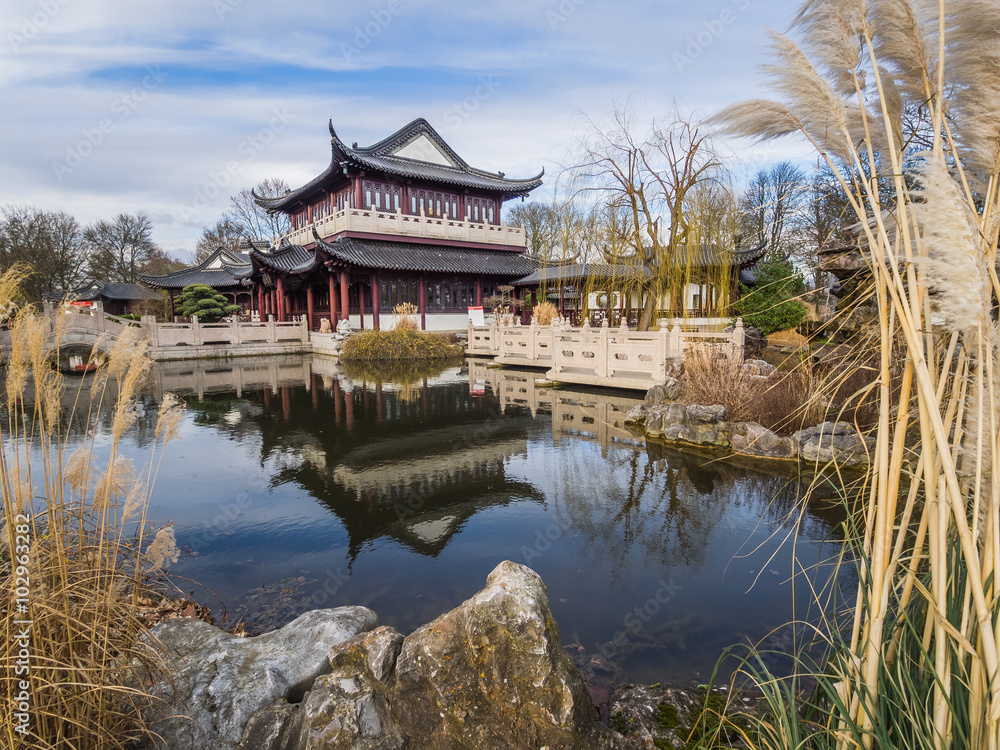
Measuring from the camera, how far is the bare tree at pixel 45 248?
23734 millimetres

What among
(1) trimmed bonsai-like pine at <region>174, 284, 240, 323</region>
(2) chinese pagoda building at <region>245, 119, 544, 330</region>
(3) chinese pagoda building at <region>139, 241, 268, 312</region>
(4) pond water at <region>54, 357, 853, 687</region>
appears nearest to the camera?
(4) pond water at <region>54, 357, 853, 687</region>

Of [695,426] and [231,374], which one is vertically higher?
[231,374]

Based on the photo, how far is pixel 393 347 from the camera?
57.3 ft

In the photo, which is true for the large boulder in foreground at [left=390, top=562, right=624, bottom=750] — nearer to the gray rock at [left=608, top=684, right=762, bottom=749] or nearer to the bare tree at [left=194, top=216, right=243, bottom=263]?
the gray rock at [left=608, top=684, right=762, bottom=749]

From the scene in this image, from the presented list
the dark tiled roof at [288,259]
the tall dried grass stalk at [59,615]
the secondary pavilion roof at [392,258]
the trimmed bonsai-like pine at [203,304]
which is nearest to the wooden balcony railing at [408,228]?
the secondary pavilion roof at [392,258]

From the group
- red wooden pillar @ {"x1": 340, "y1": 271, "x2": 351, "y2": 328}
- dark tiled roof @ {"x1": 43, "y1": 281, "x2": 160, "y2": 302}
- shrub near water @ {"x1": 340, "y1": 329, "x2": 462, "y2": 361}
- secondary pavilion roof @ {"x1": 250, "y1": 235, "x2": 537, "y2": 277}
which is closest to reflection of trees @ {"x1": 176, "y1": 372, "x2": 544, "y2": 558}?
shrub near water @ {"x1": 340, "y1": 329, "x2": 462, "y2": 361}

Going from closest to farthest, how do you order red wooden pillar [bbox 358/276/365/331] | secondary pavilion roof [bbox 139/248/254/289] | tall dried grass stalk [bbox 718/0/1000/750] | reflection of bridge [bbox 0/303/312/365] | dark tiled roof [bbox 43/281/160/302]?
tall dried grass stalk [bbox 718/0/1000/750] → reflection of bridge [bbox 0/303/312/365] → red wooden pillar [bbox 358/276/365/331] → secondary pavilion roof [bbox 139/248/254/289] → dark tiled roof [bbox 43/281/160/302]

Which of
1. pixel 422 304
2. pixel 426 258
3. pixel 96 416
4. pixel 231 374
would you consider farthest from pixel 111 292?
pixel 96 416

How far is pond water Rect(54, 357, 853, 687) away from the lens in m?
3.01

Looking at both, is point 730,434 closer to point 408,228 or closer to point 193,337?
point 408,228

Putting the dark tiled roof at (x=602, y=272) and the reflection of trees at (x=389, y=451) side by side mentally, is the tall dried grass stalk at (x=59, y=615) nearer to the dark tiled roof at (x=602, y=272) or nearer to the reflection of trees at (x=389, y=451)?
the reflection of trees at (x=389, y=451)

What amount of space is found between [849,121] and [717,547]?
3.09 metres

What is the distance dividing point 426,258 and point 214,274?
14705 millimetres

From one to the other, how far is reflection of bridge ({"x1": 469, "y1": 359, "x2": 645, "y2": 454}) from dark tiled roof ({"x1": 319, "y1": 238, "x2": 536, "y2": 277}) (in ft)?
26.3
